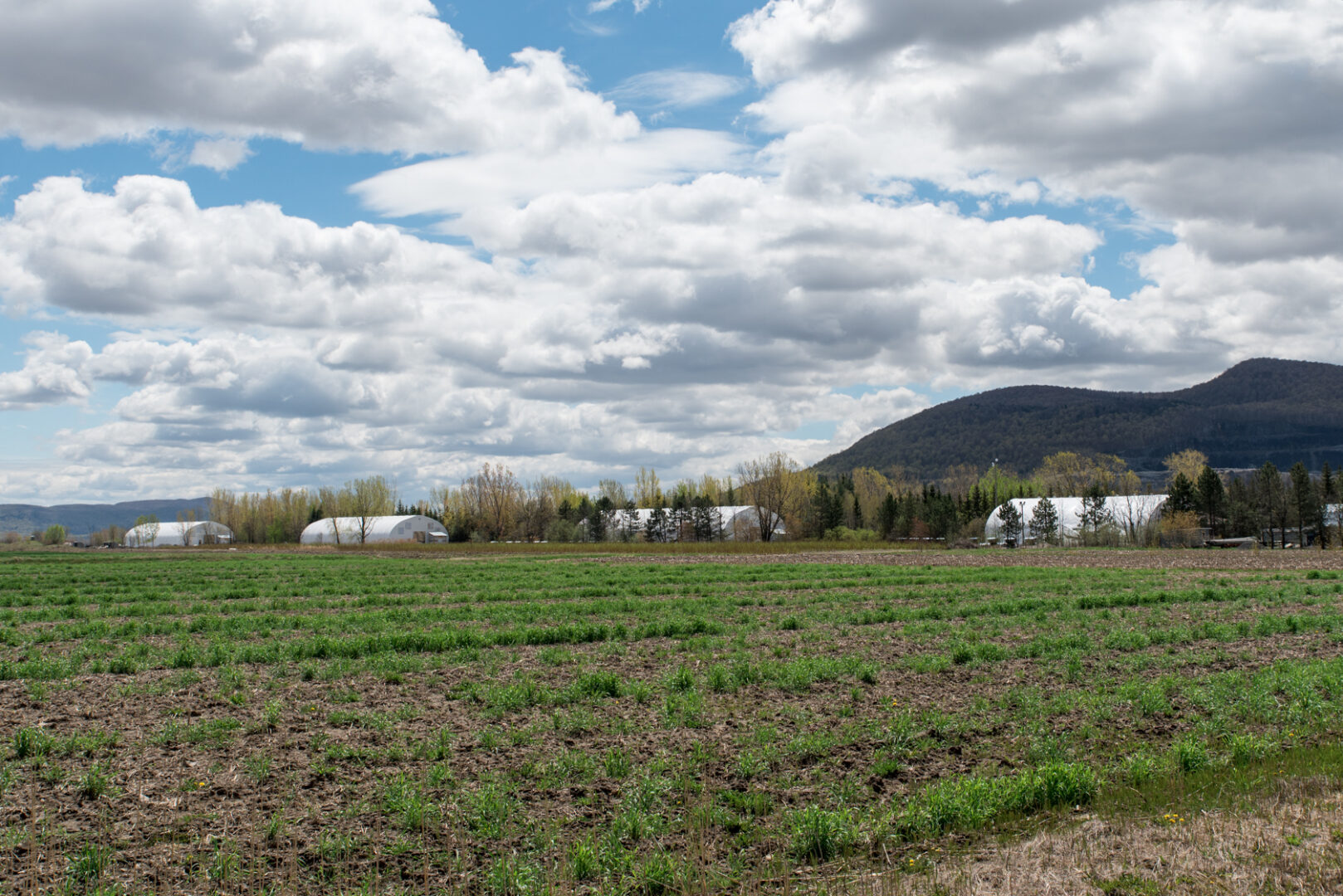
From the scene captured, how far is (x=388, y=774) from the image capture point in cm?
946

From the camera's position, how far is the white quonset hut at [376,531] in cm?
14500

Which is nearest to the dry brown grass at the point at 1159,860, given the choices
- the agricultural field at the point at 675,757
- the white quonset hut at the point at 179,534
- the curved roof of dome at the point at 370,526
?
the agricultural field at the point at 675,757

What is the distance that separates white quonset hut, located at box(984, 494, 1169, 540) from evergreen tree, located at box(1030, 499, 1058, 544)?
0.85m

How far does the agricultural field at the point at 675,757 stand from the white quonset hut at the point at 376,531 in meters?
129

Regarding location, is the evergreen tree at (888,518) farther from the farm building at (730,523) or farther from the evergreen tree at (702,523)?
the evergreen tree at (702,523)

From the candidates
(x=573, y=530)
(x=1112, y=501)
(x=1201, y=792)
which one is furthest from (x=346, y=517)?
(x=1201, y=792)

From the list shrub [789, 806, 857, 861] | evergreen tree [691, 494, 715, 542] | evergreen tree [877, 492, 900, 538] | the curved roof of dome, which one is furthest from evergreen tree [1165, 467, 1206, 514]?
shrub [789, 806, 857, 861]

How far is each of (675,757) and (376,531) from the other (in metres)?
145

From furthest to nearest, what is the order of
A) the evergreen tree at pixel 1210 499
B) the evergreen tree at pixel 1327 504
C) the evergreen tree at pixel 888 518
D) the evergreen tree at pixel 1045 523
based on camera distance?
1. the evergreen tree at pixel 888 518
2. the evergreen tree at pixel 1210 499
3. the evergreen tree at pixel 1045 523
4. the evergreen tree at pixel 1327 504

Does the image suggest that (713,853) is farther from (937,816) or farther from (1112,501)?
(1112,501)

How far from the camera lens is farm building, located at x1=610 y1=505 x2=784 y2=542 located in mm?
134000

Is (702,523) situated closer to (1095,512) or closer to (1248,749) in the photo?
(1095,512)

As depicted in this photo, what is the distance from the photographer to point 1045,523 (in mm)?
105438

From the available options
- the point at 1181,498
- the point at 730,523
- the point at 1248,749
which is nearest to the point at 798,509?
the point at 730,523
